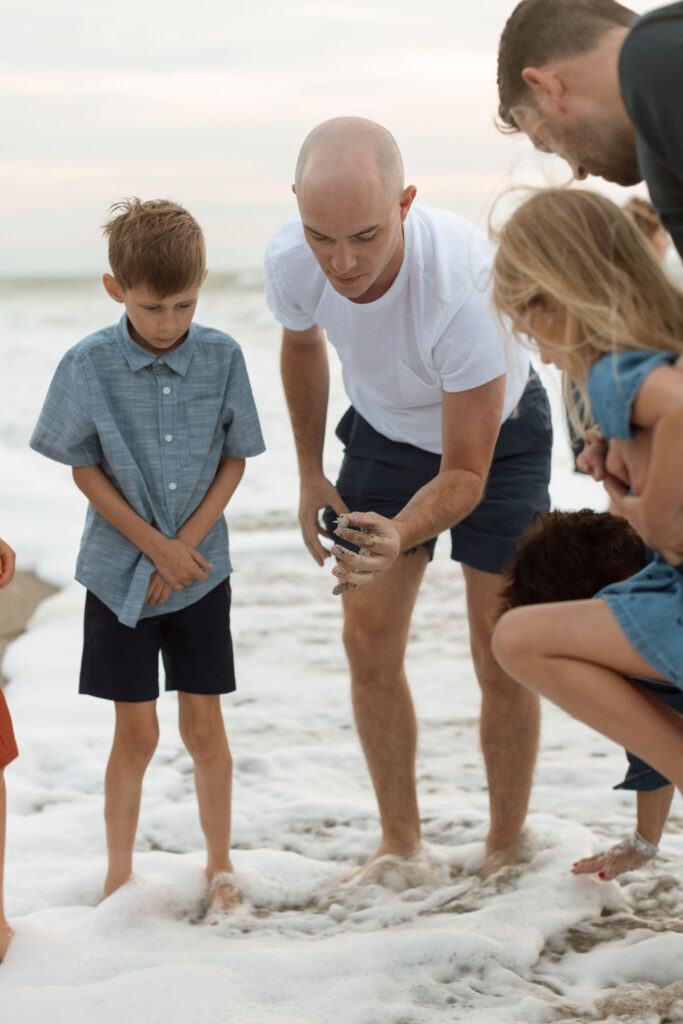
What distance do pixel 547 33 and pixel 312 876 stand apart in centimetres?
207

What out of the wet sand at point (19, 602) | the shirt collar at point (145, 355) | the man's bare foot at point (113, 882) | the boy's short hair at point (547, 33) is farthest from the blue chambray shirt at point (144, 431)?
the wet sand at point (19, 602)

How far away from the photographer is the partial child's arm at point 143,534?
2561 mm

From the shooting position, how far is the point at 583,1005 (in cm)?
230

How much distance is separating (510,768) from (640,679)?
1.09 metres

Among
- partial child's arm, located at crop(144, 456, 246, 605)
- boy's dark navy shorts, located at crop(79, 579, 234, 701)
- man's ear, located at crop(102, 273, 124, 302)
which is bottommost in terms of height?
boy's dark navy shorts, located at crop(79, 579, 234, 701)

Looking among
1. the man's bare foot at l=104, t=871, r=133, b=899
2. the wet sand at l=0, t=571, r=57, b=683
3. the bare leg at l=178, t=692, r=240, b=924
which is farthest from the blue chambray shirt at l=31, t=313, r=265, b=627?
the wet sand at l=0, t=571, r=57, b=683

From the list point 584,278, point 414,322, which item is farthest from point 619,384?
point 414,322

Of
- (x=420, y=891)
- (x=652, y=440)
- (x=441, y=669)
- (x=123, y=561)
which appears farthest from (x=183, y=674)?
(x=441, y=669)

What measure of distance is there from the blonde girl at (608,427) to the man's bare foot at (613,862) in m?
0.79

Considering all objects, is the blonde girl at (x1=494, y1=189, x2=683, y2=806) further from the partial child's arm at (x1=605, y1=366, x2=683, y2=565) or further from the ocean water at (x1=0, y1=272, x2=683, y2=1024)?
the ocean water at (x1=0, y1=272, x2=683, y2=1024)

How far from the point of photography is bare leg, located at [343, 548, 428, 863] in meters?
2.96

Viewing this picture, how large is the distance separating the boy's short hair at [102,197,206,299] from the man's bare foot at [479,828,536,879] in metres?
1.63

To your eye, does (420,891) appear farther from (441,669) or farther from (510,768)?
(441,669)

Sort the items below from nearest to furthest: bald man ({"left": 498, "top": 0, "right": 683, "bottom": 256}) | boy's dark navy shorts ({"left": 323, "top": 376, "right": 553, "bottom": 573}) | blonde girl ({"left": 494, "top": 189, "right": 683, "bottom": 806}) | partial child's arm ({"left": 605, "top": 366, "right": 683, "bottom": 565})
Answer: partial child's arm ({"left": 605, "top": 366, "right": 683, "bottom": 565}) < blonde girl ({"left": 494, "top": 189, "right": 683, "bottom": 806}) < bald man ({"left": 498, "top": 0, "right": 683, "bottom": 256}) < boy's dark navy shorts ({"left": 323, "top": 376, "right": 553, "bottom": 573})
